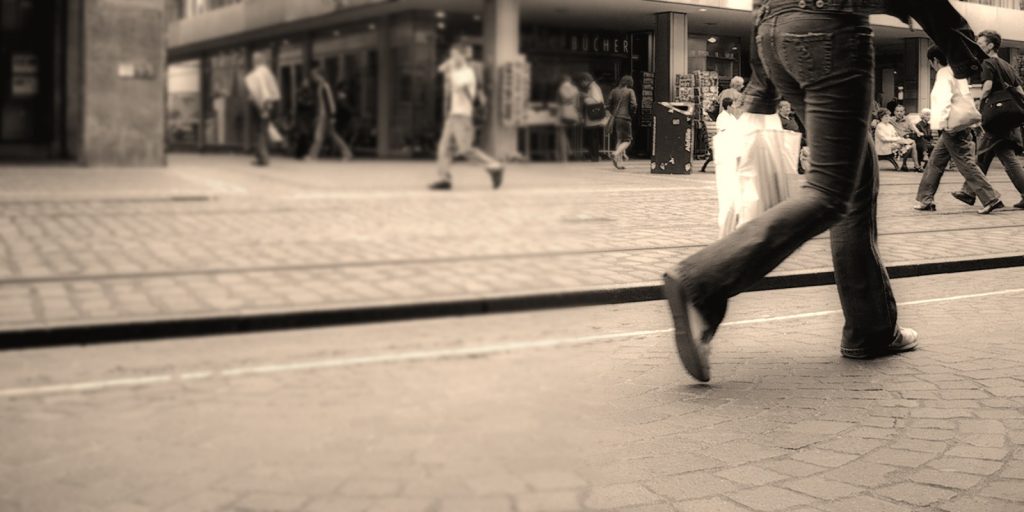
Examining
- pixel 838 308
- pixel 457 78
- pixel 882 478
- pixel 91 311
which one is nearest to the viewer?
pixel 457 78

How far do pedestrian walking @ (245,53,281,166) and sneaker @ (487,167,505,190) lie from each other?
15.6 inches

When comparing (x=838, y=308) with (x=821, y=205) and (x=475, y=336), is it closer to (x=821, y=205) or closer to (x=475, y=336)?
(x=821, y=205)

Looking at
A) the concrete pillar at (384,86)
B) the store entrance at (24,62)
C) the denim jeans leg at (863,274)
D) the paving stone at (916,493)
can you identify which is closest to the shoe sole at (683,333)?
the denim jeans leg at (863,274)

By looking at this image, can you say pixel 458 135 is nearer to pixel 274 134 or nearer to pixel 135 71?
pixel 274 134

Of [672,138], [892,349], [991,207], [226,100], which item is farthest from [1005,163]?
[226,100]

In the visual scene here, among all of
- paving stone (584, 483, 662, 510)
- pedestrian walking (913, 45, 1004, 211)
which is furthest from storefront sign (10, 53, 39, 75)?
pedestrian walking (913, 45, 1004, 211)

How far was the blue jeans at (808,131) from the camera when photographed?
3270 mm

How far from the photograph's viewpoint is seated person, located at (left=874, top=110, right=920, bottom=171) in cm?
348

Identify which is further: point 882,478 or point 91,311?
point 91,311

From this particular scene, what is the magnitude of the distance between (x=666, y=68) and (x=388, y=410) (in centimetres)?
83

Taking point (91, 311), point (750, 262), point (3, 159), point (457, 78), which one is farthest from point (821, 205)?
point (91, 311)

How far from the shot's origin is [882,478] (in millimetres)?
2611

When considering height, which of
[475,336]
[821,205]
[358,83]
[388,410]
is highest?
[358,83]

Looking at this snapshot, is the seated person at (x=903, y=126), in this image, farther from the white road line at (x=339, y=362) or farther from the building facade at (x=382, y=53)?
the white road line at (x=339, y=362)
